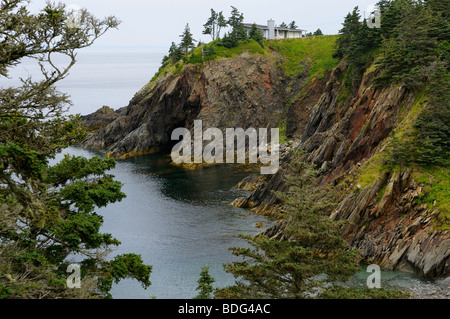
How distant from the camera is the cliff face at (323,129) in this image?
44.2m

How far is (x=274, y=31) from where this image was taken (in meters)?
149

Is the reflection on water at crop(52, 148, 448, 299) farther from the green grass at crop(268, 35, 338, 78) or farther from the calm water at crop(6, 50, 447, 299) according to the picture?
the green grass at crop(268, 35, 338, 78)

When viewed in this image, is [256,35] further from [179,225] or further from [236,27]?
[179,225]

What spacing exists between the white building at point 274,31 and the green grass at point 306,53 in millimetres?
6046

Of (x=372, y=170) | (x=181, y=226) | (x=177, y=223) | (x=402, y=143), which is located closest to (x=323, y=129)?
(x=372, y=170)

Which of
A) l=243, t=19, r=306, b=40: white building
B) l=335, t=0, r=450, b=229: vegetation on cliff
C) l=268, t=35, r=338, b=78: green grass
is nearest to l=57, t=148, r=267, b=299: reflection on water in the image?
l=335, t=0, r=450, b=229: vegetation on cliff

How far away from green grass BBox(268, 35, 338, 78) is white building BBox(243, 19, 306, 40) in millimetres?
6046

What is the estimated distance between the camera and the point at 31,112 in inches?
568

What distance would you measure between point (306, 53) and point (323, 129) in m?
66.2

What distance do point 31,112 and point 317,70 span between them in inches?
4803

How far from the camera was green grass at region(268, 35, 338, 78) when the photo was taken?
131125 mm

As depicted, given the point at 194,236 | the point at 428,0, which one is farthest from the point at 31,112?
the point at 428,0

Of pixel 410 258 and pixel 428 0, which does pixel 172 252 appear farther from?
pixel 428 0

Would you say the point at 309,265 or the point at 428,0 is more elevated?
the point at 428,0
